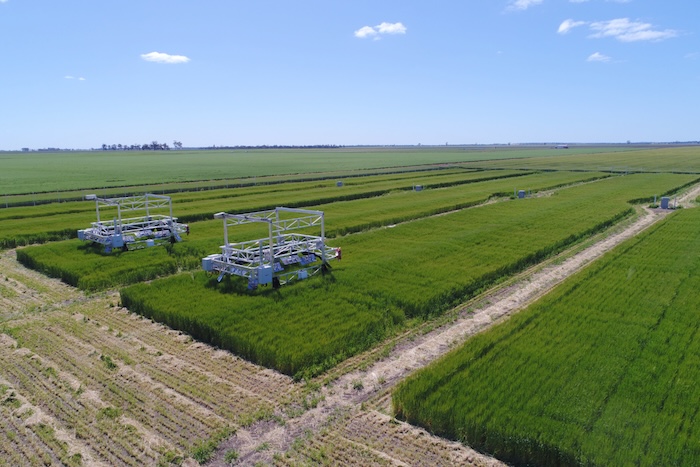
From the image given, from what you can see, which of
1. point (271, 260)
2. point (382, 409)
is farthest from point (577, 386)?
point (271, 260)

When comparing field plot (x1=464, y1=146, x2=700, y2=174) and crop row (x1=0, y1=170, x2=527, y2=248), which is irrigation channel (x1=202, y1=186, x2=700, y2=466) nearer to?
crop row (x1=0, y1=170, x2=527, y2=248)

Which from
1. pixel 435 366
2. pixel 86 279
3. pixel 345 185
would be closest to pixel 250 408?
pixel 435 366

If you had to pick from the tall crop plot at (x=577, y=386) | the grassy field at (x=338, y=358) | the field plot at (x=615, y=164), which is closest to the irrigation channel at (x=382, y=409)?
the grassy field at (x=338, y=358)

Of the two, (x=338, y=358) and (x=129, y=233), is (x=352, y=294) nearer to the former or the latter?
(x=338, y=358)

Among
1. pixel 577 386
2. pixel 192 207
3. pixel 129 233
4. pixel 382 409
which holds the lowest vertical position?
pixel 382 409

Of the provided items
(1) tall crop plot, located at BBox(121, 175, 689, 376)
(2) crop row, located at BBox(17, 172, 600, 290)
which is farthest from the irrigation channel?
(2) crop row, located at BBox(17, 172, 600, 290)
